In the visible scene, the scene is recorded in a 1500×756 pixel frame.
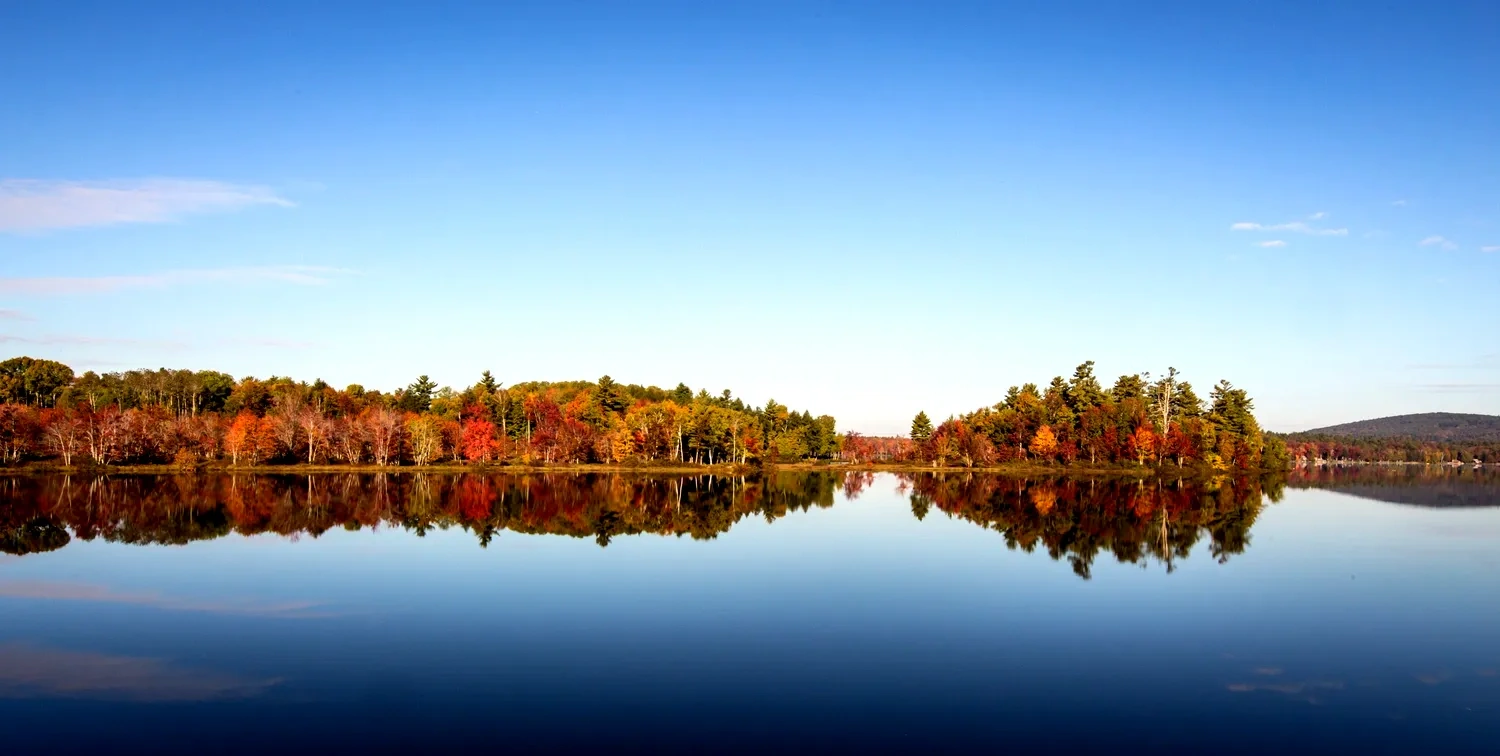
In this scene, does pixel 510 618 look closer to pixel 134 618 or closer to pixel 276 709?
pixel 276 709

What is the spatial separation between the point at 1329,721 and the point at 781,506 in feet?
118

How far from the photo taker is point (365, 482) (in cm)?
6241

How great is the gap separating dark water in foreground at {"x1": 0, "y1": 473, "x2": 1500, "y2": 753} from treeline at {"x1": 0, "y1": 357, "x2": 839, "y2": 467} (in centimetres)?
4491

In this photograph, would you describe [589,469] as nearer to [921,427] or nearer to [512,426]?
[512,426]

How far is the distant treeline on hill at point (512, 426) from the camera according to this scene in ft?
260

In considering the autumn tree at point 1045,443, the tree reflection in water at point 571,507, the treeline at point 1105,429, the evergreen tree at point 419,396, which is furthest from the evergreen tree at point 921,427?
the evergreen tree at point 419,396

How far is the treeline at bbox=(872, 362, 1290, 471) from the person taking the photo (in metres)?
87.5

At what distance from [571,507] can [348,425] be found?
47628 millimetres

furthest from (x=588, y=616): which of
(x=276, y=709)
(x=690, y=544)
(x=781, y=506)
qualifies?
(x=781, y=506)

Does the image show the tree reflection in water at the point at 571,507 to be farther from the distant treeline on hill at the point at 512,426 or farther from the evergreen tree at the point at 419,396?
the evergreen tree at the point at 419,396

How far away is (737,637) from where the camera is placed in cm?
1731

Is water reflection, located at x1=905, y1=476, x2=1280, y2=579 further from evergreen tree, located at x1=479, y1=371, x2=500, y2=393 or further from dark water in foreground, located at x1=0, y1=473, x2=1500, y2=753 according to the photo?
evergreen tree, located at x1=479, y1=371, x2=500, y2=393

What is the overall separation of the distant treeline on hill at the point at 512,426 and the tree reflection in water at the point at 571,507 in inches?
483

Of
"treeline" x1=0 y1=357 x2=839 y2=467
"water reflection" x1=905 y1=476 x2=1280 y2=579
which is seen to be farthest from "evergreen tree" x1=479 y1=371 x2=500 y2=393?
"water reflection" x1=905 y1=476 x2=1280 y2=579
